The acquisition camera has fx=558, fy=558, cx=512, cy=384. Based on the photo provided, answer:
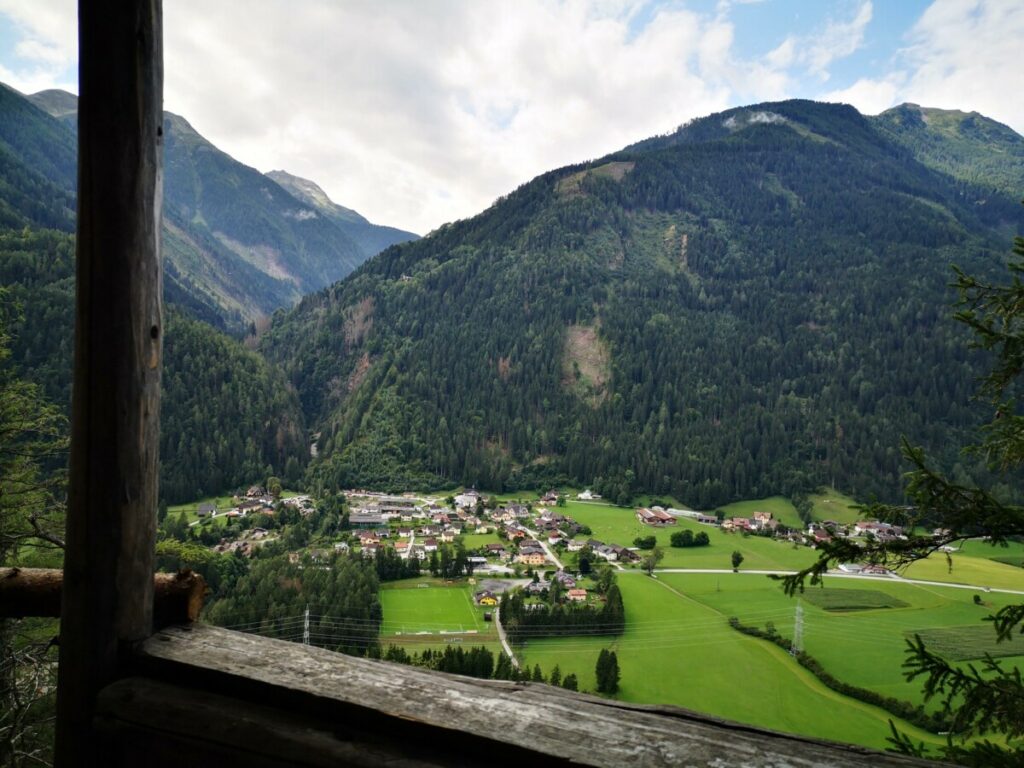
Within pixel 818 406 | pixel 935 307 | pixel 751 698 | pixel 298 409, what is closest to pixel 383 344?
pixel 298 409

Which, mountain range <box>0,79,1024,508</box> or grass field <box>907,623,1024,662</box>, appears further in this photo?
mountain range <box>0,79,1024,508</box>

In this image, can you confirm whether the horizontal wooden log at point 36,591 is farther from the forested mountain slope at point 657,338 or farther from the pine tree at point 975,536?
the forested mountain slope at point 657,338

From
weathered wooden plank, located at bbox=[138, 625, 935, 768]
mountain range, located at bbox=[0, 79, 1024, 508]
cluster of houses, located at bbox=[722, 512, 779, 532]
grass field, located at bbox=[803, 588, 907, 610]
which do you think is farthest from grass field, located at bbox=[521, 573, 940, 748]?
mountain range, located at bbox=[0, 79, 1024, 508]

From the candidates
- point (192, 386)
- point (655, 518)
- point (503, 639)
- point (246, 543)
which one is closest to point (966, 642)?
point (503, 639)

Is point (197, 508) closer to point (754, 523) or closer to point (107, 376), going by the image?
point (754, 523)

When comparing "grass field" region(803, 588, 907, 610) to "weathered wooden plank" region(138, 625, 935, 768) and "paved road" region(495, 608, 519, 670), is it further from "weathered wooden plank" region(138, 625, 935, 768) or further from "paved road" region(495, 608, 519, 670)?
"weathered wooden plank" region(138, 625, 935, 768)

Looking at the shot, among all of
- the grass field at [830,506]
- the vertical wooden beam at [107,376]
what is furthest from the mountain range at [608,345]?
the vertical wooden beam at [107,376]
